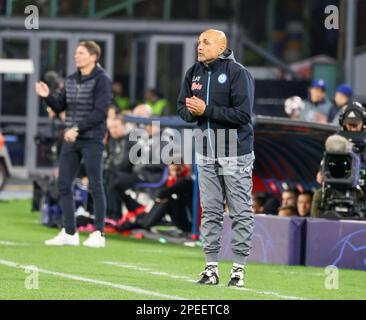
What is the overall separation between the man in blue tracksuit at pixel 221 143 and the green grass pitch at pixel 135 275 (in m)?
0.42

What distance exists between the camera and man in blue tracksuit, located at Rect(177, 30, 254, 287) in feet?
39.1

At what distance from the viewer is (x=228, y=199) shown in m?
12.1

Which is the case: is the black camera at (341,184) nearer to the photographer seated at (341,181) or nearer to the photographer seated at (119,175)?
the photographer seated at (341,181)

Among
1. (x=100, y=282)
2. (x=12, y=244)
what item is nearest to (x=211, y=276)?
(x=100, y=282)

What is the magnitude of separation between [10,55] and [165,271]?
1891cm

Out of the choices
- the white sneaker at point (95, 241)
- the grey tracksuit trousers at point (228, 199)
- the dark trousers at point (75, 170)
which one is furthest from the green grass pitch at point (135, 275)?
the dark trousers at point (75, 170)

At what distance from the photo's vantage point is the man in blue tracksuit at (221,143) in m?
11.9

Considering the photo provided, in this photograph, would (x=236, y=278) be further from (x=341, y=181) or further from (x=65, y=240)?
(x=65, y=240)

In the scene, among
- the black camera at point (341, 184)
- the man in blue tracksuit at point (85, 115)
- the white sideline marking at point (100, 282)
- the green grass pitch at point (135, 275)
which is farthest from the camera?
the man in blue tracksuit at point (85, 115)

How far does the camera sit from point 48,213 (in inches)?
770

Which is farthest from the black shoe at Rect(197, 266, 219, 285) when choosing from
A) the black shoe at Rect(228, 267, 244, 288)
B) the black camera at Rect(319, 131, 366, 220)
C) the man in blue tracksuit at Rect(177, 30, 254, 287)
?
the black camera at Rect(319, 131, 366, 220)

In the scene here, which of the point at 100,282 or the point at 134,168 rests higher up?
the point at 134,168

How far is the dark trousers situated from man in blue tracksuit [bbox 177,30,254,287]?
12.9ft

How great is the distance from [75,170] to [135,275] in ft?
10.6
